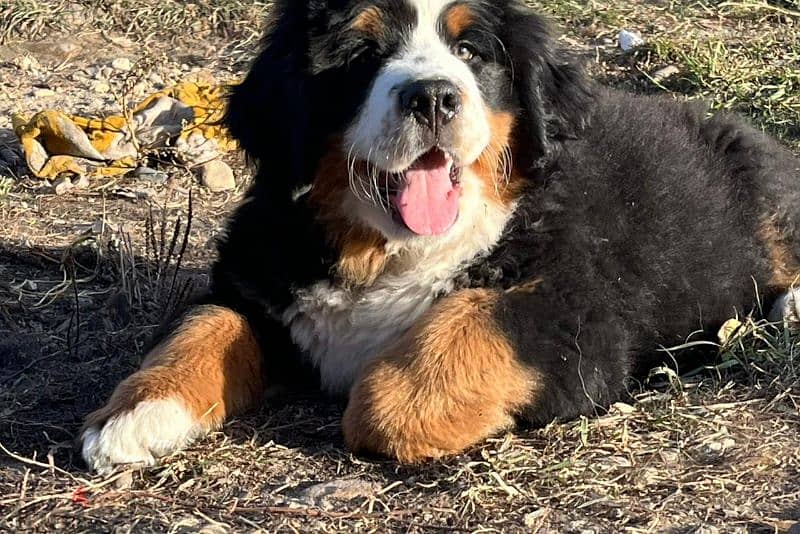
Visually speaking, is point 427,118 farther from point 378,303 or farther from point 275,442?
point 275,442

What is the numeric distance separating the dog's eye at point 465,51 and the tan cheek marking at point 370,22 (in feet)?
0.85

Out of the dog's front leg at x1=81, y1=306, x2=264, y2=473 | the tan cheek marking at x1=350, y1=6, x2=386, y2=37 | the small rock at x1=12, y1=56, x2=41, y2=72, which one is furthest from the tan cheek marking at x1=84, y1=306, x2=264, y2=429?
the small rock at x1=12, y1=56, x2=41, y2=72

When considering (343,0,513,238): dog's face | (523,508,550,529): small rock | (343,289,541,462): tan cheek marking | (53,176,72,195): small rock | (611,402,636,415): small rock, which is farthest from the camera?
(53,176,72,195): small rock

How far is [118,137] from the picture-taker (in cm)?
667

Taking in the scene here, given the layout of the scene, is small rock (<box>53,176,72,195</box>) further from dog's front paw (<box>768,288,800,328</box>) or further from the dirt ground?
dog's front paw (<box>768,288,800,328</box>)

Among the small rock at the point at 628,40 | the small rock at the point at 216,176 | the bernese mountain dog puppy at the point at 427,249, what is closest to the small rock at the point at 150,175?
the small rock at the point at 216,176

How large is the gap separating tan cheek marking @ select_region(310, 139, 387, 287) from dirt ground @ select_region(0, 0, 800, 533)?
47 centimetres

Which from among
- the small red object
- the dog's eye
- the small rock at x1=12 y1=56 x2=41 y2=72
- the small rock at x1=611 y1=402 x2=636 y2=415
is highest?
the dog's eye

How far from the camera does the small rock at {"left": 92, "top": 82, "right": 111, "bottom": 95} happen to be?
7578mm

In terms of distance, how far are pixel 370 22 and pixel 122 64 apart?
4310 mm

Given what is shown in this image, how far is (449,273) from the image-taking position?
13.5 feet

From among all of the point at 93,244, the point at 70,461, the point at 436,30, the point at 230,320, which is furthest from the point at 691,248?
the point at 93,244

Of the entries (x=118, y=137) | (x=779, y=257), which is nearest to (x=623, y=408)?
(x=779, y=257)

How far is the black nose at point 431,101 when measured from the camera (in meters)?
3.64
